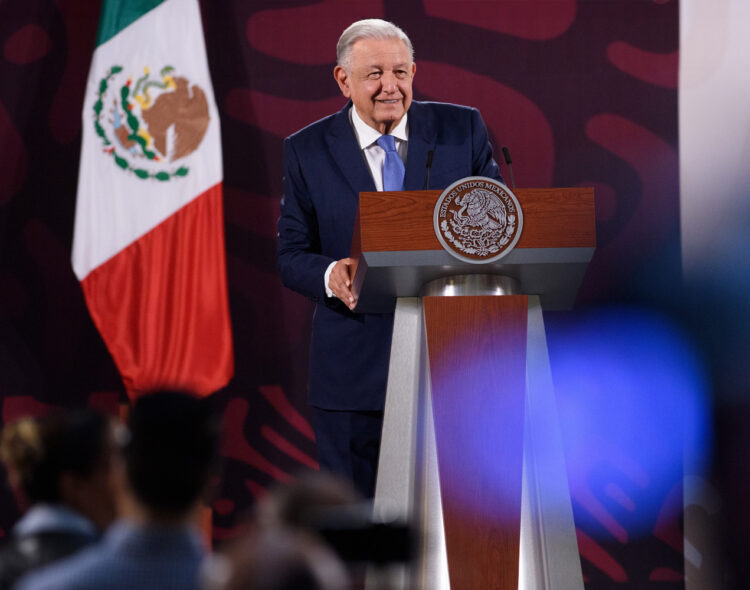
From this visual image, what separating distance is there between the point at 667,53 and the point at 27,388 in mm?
3117

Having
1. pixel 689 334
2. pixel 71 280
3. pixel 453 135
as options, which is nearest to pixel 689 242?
pixel 689 334

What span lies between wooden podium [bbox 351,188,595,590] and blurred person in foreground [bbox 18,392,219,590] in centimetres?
123

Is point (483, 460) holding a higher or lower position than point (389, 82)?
lower

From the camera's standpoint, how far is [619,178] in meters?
4.24

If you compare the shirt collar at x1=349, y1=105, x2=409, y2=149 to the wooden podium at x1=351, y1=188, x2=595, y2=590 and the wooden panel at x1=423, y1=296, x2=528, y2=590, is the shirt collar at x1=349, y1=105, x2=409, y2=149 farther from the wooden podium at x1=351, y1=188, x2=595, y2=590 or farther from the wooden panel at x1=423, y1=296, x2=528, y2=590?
the wooden panel at x1=423, y1=296, x2=528, y2=590

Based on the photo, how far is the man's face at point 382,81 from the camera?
2.92 m

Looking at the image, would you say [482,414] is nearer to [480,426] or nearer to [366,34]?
[480,426]

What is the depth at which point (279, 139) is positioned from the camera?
4359 mm

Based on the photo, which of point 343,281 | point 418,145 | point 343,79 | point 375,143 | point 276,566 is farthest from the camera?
point 343,79

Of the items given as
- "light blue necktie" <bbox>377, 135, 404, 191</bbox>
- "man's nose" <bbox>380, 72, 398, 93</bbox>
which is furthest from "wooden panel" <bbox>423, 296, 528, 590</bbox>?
"man's nose" <bbox>380, 72, 398, 93</bbox>

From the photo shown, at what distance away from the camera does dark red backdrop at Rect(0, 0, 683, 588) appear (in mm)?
4230

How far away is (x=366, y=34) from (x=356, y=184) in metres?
0.49

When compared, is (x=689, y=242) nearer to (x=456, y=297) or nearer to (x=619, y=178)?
(x=619, y=178)

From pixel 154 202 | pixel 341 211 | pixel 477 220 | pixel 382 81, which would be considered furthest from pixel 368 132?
pixel 154 202
